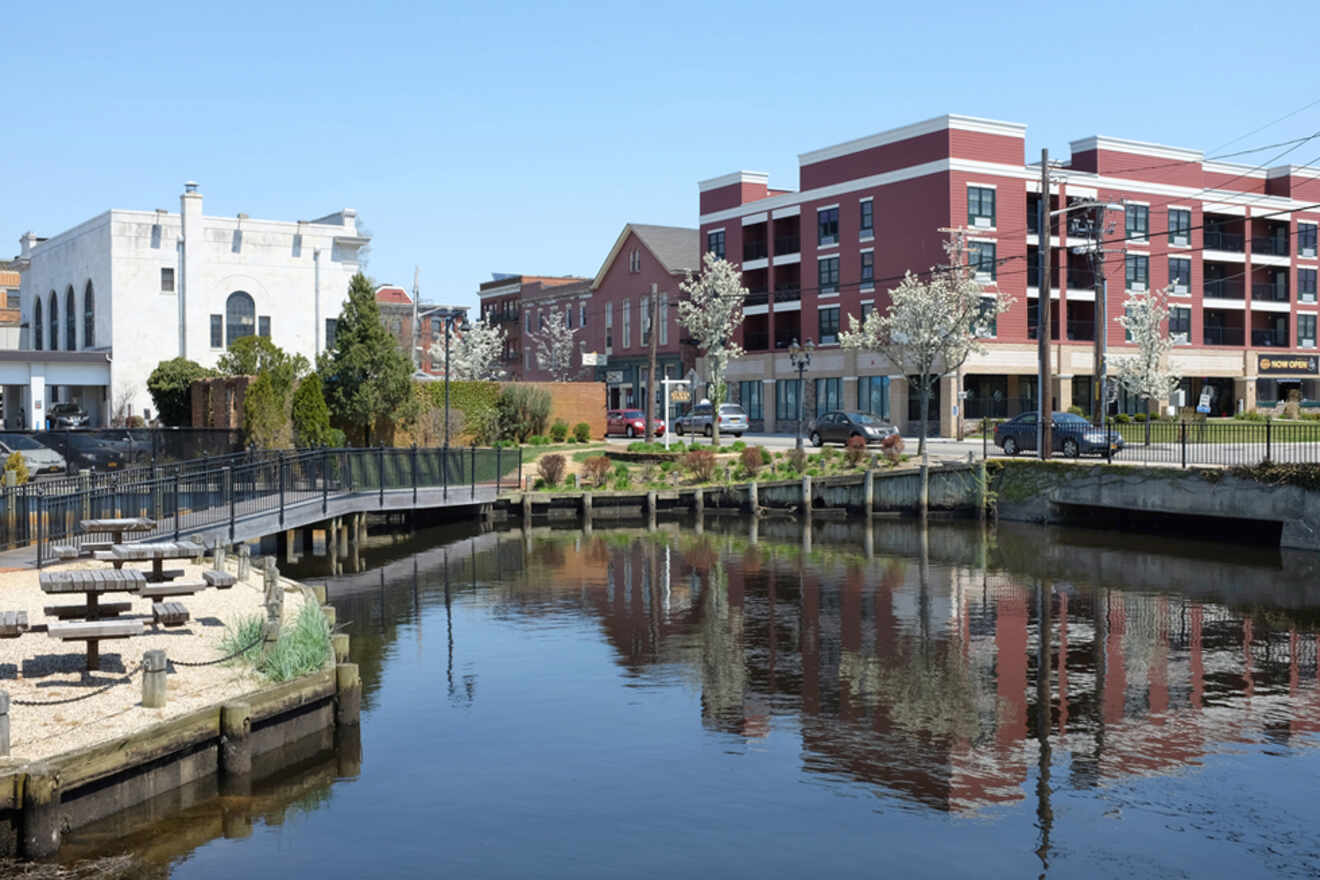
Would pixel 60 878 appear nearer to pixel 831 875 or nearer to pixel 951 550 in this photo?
pixel 831 875

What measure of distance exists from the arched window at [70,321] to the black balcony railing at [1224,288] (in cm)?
6414

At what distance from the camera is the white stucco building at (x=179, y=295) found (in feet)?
200

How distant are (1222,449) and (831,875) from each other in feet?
99.6

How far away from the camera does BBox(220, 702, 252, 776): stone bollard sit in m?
13.2

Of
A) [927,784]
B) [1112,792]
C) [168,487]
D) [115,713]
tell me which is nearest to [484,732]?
[115,713]

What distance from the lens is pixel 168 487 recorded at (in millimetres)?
26172

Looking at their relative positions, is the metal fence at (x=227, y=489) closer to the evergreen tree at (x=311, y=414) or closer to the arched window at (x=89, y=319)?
the evergreen tree at (x=311, y=414)

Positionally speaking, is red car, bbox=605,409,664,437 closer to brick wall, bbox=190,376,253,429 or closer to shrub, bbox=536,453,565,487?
shrub, bbox=536,453,565,487

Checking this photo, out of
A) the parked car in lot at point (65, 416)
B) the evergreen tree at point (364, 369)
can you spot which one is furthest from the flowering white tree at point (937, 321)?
the parked car in lot at point (65, 416)

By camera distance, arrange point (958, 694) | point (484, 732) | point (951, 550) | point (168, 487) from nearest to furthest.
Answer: point (484, 732) < point (958, 694) < point (168, 487) < point (951, 550)

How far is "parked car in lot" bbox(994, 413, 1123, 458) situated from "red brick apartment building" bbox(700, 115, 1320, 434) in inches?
650

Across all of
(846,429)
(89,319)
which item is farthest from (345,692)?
(89,319)

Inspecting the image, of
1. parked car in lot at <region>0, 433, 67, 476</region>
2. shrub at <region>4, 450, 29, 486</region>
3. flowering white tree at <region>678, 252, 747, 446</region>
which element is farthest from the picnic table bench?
flowering white tree at <region>678, 252, 747, 446</region>

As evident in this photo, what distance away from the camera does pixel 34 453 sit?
37.9 metres
